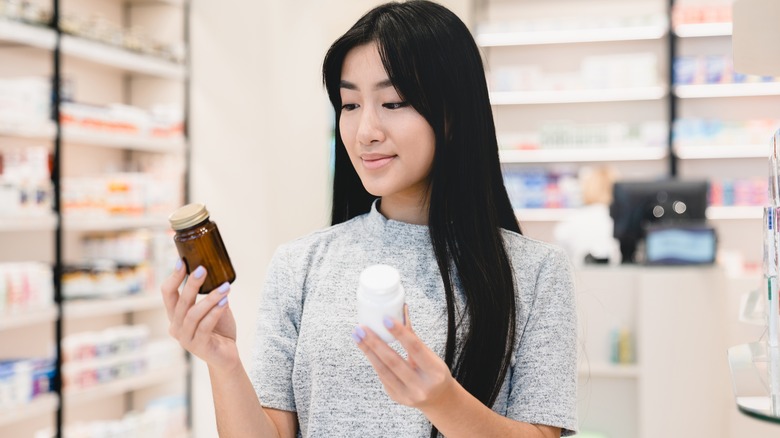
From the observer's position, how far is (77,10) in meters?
4.55

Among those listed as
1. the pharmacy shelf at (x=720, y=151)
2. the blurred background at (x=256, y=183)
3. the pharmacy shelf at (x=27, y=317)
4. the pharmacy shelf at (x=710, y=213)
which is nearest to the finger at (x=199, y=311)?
the blurred background at (x=256, y=183)

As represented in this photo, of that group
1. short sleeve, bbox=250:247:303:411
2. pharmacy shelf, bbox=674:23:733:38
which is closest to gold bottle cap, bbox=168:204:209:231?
short sleeve, bbox=250:247:303:411

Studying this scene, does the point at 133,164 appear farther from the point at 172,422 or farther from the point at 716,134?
the point at 716,134

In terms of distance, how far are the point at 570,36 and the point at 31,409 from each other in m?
4.85

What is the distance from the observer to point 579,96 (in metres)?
6.80

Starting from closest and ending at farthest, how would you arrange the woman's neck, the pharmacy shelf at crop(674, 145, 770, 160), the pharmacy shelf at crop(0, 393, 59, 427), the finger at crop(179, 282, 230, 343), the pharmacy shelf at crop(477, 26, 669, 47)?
1. the finger at crop(179, 282, 230, 343)
2. the woman's neck
3. the pharmacy shelf at crop(0, 393, 59, 427)
4. the pharmacy shelf at crop(674, 145, 770, 160)
5. the pharmacy shelf at crop(477, 26, 669, 47)

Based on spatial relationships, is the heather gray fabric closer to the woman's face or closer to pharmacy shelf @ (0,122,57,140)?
the woman's face

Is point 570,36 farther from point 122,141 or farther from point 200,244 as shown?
point 200,244

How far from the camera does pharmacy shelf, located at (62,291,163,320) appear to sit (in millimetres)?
4031

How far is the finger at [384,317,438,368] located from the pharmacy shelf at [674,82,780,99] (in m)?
6.08

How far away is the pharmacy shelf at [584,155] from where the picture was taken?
6.63 m

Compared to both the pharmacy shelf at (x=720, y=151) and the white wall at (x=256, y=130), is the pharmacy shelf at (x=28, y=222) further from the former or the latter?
the pharmacy shelf at (x=720, y=151)

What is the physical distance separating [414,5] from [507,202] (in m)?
0.35

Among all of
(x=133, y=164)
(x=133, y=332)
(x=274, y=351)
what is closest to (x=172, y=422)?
(x=133, y=332)
